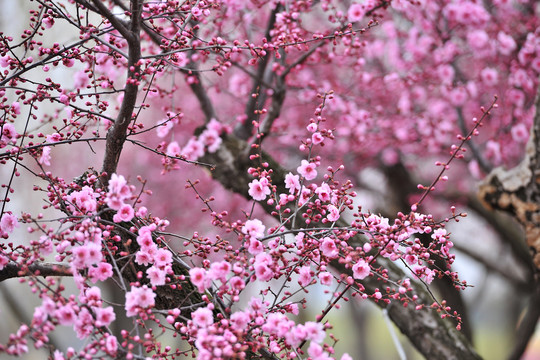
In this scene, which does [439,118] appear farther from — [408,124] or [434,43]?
[434,43]

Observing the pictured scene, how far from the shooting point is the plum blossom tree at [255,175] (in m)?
1.96

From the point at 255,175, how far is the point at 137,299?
82cm

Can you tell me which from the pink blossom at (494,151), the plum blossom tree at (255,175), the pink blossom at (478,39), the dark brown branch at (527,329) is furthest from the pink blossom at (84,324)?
the pink blossom at (478,39)

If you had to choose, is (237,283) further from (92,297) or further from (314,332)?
(92,297)

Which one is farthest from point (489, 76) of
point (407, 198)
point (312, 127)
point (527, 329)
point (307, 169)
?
point (307, 169)

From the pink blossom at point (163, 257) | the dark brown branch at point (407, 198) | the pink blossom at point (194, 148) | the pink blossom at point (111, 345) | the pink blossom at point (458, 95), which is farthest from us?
the dark brown branch at point (407, 198)

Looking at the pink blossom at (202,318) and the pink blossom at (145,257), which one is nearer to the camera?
the pink blossom at (202,318)

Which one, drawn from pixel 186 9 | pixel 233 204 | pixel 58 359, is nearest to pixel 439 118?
pixel 233 204

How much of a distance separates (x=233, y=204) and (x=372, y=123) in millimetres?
3129

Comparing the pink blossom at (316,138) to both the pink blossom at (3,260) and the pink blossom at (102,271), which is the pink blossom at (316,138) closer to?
the pink blossom at (102,271)

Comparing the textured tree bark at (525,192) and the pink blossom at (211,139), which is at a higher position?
the pink blossom at (211,139)

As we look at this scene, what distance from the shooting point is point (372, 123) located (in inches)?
252

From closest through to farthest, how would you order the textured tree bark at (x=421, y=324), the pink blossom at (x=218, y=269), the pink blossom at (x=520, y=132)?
the pink blossom at (x=218, y=269) < the textured tree bark at (x=421, y=324) < the pink blossom at (x=520, y=132)

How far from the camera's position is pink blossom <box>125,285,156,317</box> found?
184 centimetres
